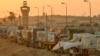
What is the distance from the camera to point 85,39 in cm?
3331

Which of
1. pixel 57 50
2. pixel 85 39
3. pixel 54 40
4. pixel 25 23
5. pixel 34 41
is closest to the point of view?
pixel 85 39

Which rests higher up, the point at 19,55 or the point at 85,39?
the point at 85,39

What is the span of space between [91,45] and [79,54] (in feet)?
6.64

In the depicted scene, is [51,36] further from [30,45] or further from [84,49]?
[84,49]

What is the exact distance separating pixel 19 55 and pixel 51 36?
460cm

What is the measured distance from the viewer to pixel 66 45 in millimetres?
33875

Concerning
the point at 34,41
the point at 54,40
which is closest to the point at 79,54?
the point at 54,40

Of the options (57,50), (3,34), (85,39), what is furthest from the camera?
(3,34)

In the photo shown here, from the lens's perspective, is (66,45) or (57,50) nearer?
(66,45)

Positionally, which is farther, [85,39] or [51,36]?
[51,36]

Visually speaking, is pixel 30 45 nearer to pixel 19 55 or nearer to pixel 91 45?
pixel 19 55

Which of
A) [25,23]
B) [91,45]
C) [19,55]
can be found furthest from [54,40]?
[25,23]

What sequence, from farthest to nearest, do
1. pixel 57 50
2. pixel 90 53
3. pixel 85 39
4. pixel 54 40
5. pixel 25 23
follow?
pixel 25 23 → pixel 54 40 → pixel 57 50 → pixel 85 39 → pixel 90 53

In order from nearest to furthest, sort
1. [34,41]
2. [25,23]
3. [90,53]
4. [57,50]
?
[90,53] → [57,50] → [34,41] → [25,23]
